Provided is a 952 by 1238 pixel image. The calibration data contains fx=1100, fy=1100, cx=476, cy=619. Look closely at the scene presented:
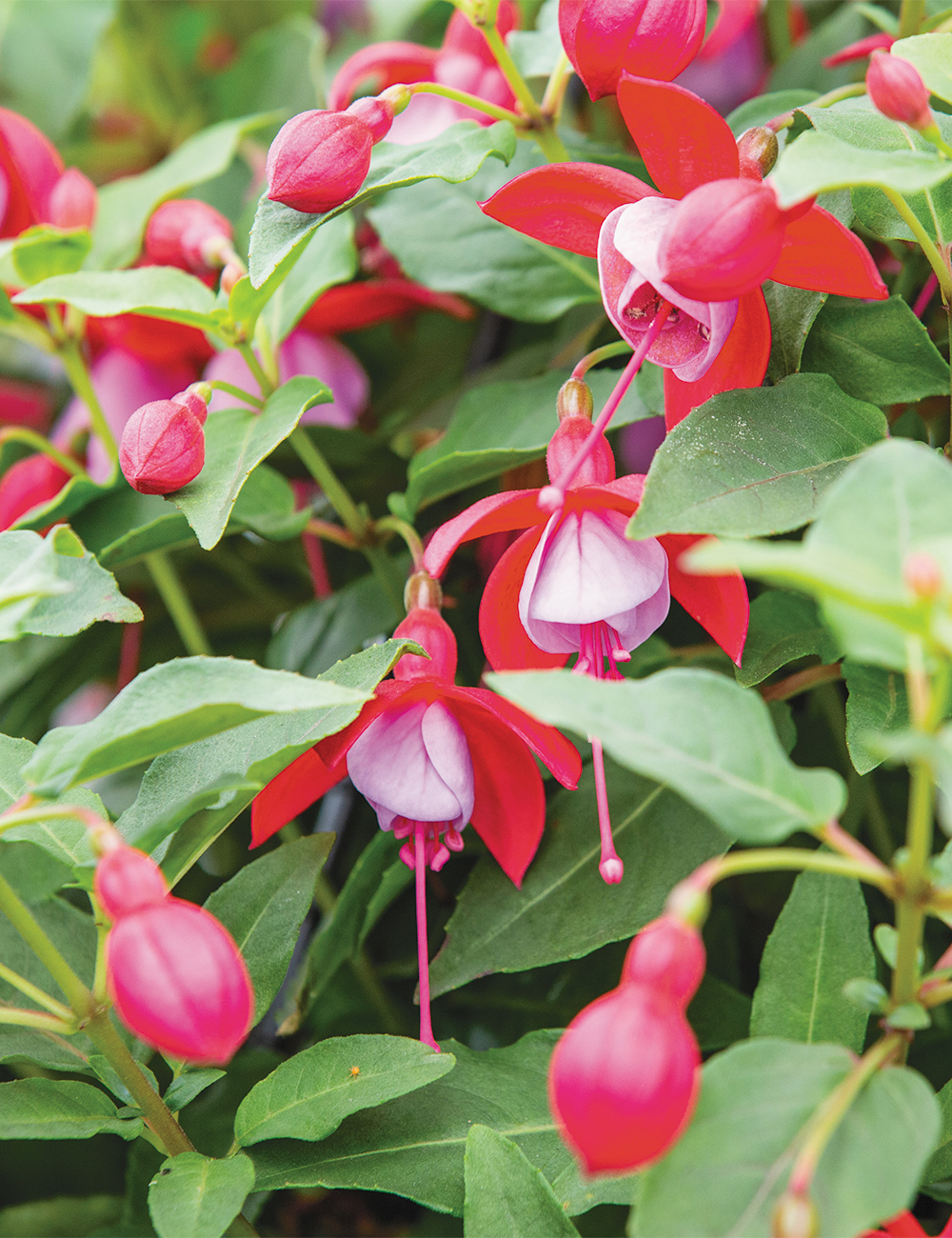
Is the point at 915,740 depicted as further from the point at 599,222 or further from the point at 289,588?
the point at 289,588

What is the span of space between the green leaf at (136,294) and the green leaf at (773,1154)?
41 cm

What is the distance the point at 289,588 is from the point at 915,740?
634mm

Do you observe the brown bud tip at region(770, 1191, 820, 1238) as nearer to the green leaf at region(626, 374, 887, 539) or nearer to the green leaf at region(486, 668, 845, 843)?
the green leaf at region(486, 668, 845, 843)

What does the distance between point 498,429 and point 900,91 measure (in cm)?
25

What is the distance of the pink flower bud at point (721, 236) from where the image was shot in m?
0.35

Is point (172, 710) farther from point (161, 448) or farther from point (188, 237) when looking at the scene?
point (188, 237)

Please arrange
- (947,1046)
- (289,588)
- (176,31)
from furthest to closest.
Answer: (176,31) → (289,588) → (947,1046)

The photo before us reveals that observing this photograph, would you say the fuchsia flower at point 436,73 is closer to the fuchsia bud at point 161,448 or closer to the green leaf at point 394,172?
the green leaf at point 394,172

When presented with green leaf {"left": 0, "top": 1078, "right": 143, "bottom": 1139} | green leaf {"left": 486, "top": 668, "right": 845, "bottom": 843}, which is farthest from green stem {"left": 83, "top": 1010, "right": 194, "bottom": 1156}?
green leaf {"left": 486, "top": 668, "right": 845, "bottom": 843}

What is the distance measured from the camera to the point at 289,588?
84 centimetres

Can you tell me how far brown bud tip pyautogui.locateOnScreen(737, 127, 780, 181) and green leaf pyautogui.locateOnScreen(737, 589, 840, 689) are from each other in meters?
0.18

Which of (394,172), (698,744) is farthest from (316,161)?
(698,744)

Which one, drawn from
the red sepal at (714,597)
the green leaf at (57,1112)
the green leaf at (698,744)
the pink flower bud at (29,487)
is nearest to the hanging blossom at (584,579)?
the red sepal at (714,597)

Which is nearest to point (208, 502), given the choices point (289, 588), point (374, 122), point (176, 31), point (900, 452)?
point (374, 122)
